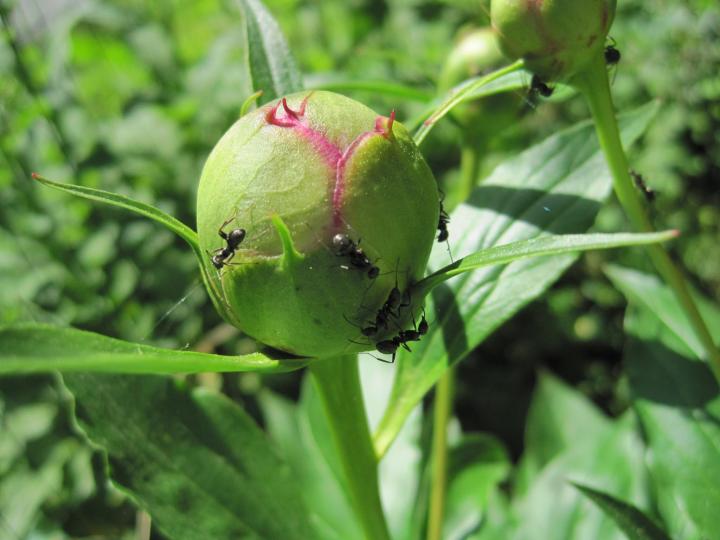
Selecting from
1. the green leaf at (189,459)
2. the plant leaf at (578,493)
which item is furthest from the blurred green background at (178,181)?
the green leaf at (189,459)

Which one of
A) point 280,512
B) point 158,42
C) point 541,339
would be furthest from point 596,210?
point 158,42

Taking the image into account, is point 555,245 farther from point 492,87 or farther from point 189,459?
point 189,459

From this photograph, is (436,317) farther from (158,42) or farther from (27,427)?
(158,42)

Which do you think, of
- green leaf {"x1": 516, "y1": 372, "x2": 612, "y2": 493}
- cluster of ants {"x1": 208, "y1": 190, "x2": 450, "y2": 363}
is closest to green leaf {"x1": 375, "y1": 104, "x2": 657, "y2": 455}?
cluster of ants {"x1": 208, "y1": 190, "x2": 450, "y2": 363}

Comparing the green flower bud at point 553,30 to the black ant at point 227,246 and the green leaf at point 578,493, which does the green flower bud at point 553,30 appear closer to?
the black ant at point 227,246

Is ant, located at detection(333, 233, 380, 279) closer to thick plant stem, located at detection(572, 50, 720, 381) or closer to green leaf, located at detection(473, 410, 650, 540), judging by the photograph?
thick plant stem, located at detection(572, 50, 720, 381)
